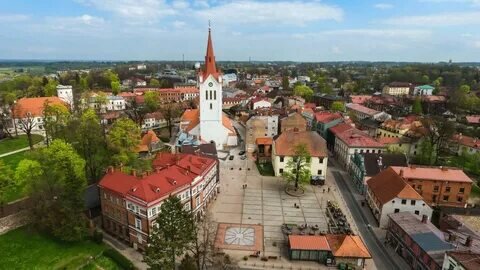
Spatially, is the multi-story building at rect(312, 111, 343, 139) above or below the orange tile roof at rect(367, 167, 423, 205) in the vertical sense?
above

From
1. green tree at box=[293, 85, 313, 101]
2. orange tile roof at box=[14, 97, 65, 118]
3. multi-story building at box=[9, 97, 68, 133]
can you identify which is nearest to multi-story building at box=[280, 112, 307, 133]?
multi-story building at box=[9, 97, 68, 133]

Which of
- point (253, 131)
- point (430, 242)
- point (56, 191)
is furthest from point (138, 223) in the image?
point (253, 131)

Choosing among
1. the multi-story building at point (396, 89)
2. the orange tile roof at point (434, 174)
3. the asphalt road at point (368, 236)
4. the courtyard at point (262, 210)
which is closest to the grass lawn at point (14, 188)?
the courtyard at point (262, 210)

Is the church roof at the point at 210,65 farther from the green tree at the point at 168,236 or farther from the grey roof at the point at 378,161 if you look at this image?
the green tree at the point at 168,236

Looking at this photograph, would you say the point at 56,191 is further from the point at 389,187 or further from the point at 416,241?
the point at 389,187

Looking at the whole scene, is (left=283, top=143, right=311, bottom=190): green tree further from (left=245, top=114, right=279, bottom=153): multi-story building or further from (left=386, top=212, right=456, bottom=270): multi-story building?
(left=245, top=114, right=279, bottom=153): multi-story building

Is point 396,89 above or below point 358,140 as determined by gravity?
above

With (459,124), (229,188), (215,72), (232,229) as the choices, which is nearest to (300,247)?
(232,229)
